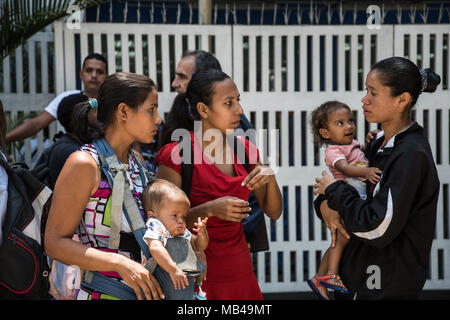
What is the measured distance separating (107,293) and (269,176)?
971mm

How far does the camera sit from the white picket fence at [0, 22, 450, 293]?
458 cm

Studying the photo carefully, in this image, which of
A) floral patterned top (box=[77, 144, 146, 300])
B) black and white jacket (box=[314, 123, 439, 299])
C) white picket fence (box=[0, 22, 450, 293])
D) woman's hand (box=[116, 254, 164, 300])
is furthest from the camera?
white picket fence (box=[0, 22, 450, 293])

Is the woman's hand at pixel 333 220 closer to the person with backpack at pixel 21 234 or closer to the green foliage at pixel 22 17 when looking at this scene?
the person with backpack at pixel 21 234

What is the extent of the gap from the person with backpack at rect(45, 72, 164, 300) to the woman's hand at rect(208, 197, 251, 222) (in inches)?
14.7

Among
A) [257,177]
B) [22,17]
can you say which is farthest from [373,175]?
[22,17]

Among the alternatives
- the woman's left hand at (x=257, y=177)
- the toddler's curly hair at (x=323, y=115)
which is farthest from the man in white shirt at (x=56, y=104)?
the woman's left hand at (x=257, y=177)

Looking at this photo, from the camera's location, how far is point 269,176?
2488mm

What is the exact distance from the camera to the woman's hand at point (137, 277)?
1920mm

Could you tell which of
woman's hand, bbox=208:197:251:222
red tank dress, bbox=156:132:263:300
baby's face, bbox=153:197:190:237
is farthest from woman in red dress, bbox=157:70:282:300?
baby's face, bbox=153:197:190:237

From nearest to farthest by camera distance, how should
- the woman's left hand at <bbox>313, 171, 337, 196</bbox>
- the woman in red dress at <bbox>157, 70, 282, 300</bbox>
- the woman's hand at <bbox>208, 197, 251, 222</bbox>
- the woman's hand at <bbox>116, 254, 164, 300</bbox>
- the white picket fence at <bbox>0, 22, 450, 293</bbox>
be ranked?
1. the woman's hand at <bbox>116, 254, 164, 300</bbox>
2. the woman's hand at <bbox>208, 197, 251, 222</bbox>
3. the woman's left hand at <bbox>313, 171, 337, 196</bbox>
4. the woman in red dress at <bbox>157, 70, 282, 300</bbox>
5. the white picket fence at <bbox>0, 22, 450, 293</bbox>

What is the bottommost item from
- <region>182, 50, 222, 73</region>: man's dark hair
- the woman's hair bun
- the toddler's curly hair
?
the toddler's curly hair

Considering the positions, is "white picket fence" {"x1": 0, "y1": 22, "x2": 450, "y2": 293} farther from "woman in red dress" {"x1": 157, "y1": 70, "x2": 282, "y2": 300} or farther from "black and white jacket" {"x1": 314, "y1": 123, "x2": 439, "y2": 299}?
"black and white jacket" {"x1": 314, "y1": 123, "x2": 439, "y2": 299}
